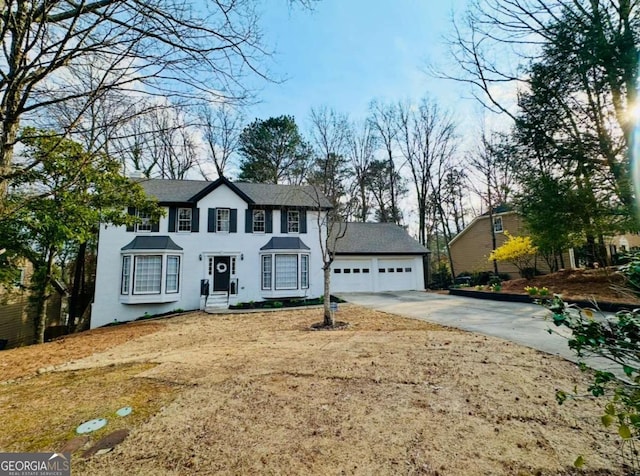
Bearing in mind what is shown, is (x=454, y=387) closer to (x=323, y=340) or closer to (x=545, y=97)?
(x=323, y=340)

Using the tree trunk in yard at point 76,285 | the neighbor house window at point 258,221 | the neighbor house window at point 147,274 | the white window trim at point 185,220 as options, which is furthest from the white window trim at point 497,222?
the tree trunk in yard at point 76,285

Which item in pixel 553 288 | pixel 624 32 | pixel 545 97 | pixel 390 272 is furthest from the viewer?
pixel 390 272

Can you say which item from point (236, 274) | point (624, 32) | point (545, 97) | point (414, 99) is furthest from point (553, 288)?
point (414, 99)

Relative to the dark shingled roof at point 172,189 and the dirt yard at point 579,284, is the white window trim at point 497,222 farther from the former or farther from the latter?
the dark shingled roof at point 172,189

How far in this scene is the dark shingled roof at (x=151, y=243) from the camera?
548 inches

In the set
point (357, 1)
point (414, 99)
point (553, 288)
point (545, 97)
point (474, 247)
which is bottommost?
point (553, 288)

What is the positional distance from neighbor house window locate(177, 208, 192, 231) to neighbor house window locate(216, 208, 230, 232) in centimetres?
138

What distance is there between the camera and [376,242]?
786 inches

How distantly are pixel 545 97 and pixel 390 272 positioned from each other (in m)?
11.9

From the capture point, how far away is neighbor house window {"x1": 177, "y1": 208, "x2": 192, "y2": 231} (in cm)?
1513

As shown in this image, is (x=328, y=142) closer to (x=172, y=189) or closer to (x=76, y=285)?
(x=172, y=189)

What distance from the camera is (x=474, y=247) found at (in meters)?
23.9

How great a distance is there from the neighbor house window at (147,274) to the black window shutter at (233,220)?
11.9 feet

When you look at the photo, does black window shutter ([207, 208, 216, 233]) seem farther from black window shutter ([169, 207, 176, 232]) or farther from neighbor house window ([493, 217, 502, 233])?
neighbor house window ([493, 217, 502, 233])
